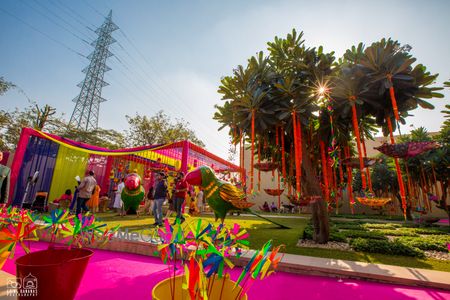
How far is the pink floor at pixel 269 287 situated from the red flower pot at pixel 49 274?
34.6 inches

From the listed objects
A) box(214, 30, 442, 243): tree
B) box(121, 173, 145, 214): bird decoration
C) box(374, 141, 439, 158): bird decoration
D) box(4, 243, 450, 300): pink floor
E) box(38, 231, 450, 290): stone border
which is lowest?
box(4, 243, 450, 300): pink floor

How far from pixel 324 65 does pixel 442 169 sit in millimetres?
8682

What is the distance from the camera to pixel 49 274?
1.38 m

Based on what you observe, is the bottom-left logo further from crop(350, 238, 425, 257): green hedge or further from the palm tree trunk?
crop(350, 238, 425, 257): green hedge

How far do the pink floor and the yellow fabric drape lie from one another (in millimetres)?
8888

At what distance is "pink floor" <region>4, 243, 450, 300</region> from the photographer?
2.41 metres

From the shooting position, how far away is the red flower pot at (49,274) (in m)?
1.32

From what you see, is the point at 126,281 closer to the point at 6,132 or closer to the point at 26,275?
the point at 26,275

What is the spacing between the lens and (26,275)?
4.36ft

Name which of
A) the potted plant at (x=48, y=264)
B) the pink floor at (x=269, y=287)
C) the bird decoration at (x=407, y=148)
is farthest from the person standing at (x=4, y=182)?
the bird decoration at (x=407, y=148)

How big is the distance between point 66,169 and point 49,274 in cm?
1160

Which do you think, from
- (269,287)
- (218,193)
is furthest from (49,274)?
(218,193)

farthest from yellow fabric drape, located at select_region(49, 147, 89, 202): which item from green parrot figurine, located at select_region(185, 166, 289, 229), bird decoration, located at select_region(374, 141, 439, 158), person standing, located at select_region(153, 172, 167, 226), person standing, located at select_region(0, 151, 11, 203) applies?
bird decoration, located at select_region(374, 141, 439, 158)

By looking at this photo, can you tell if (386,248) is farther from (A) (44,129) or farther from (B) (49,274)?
(A) (44,129)
